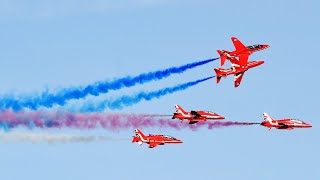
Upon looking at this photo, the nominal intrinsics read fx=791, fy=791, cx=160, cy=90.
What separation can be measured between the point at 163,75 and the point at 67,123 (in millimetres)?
17860

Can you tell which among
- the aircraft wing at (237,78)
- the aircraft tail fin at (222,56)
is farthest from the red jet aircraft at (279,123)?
the aircraft tail fin at (222,56)

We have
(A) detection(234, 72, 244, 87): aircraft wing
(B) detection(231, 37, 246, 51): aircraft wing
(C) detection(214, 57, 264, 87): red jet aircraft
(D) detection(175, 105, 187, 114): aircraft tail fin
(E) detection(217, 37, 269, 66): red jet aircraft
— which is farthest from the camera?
(B) detection(231, 37, 246, 51): aircraft wing

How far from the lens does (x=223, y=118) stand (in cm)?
14338

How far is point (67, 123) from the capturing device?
422 ft

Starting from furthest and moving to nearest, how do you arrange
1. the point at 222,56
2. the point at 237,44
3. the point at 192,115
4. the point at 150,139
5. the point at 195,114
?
1. the point at 237,44
2. the point at 150,139
3. the point at 222,56
4. the point at 195,114
5. the point at 192,115

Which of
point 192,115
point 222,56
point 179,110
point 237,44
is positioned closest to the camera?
point 192,115

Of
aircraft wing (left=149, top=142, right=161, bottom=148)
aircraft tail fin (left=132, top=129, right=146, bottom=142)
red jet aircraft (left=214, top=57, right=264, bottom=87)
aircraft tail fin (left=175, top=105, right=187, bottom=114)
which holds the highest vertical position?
red jet aircraft (left=214, top=57, right=264, bottom=87)

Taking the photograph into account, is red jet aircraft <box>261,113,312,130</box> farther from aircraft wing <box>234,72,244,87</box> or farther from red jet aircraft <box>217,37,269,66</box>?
red jet aircraft <box>217,37,269,66</box>

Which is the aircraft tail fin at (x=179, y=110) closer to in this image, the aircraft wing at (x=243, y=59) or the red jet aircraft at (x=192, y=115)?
the red jet aircraft at (x=192, y=115)

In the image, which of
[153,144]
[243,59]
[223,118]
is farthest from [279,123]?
[153,144]

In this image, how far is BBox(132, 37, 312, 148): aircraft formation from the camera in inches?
5497

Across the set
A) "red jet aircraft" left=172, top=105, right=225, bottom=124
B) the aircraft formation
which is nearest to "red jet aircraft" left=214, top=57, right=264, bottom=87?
the aircraft formation

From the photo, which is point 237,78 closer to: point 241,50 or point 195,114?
point 241,50

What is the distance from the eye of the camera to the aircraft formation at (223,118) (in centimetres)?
13962
